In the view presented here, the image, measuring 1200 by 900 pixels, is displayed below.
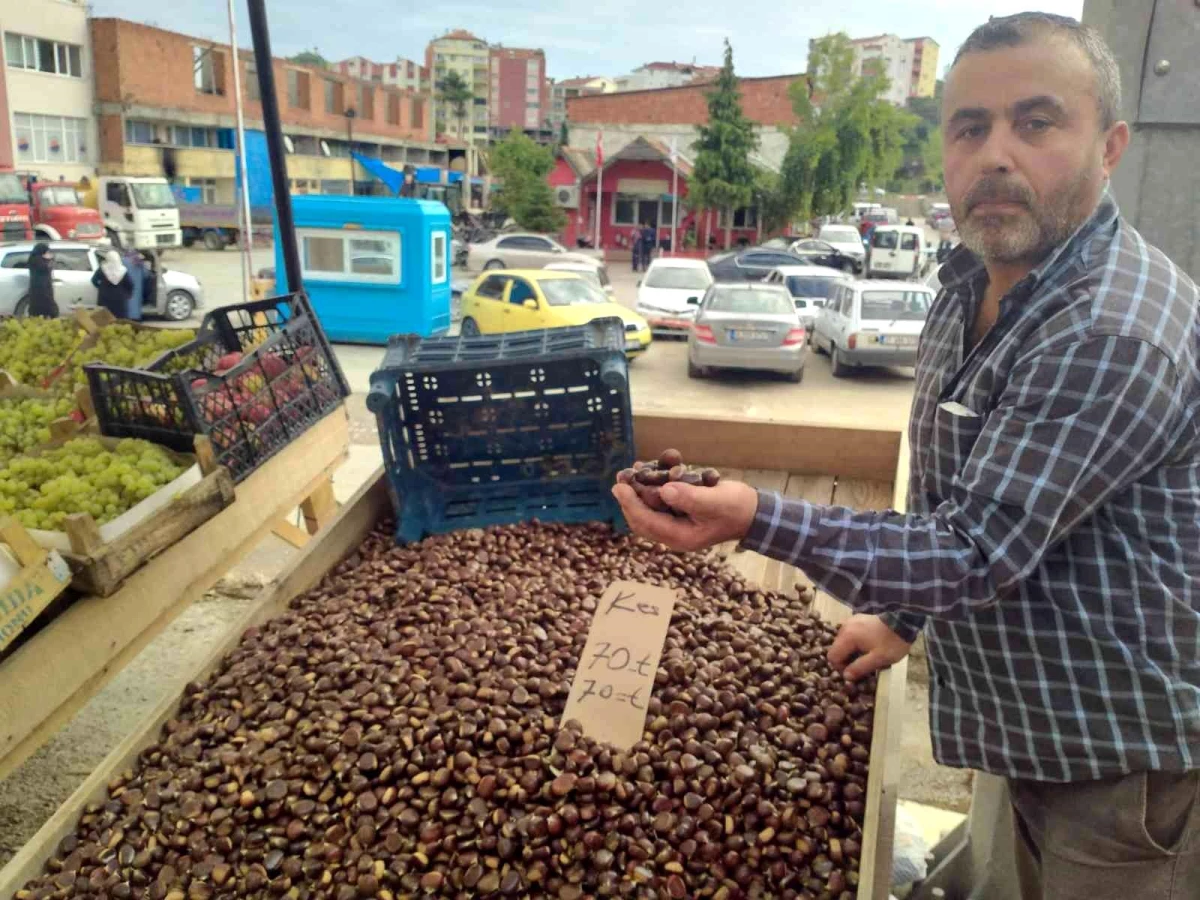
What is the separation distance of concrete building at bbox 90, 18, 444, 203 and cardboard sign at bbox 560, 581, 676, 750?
103 feet

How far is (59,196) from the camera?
26953 mm

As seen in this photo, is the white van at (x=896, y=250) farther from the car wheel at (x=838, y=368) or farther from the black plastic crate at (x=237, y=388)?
the black plastic crate at (x=237, y=388)

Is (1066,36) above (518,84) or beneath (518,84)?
beneath

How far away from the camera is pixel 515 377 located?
356 centimetres

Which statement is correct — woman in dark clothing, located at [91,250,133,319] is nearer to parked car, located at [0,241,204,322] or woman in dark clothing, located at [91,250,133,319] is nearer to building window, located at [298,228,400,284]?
parked car, located at [0,241,204,322]

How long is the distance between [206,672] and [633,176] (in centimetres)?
3764

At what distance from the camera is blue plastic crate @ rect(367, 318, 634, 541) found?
11.6ft

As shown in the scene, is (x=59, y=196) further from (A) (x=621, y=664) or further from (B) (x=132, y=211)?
(A) (x=621, y=664)

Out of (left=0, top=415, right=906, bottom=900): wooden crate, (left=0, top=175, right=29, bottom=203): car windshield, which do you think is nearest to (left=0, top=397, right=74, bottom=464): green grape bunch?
(left=0, top=415, right=906, bottom=900): wooden crate

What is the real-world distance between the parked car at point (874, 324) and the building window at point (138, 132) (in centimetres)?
3512

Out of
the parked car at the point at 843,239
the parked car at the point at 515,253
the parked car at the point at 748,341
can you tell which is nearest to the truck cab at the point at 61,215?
the parked car at the point at 515,253

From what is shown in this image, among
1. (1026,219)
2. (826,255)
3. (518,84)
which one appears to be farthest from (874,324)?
(518,84)

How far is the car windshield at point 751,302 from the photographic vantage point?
13492mm

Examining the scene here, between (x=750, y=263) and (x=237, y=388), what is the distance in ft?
77.1
